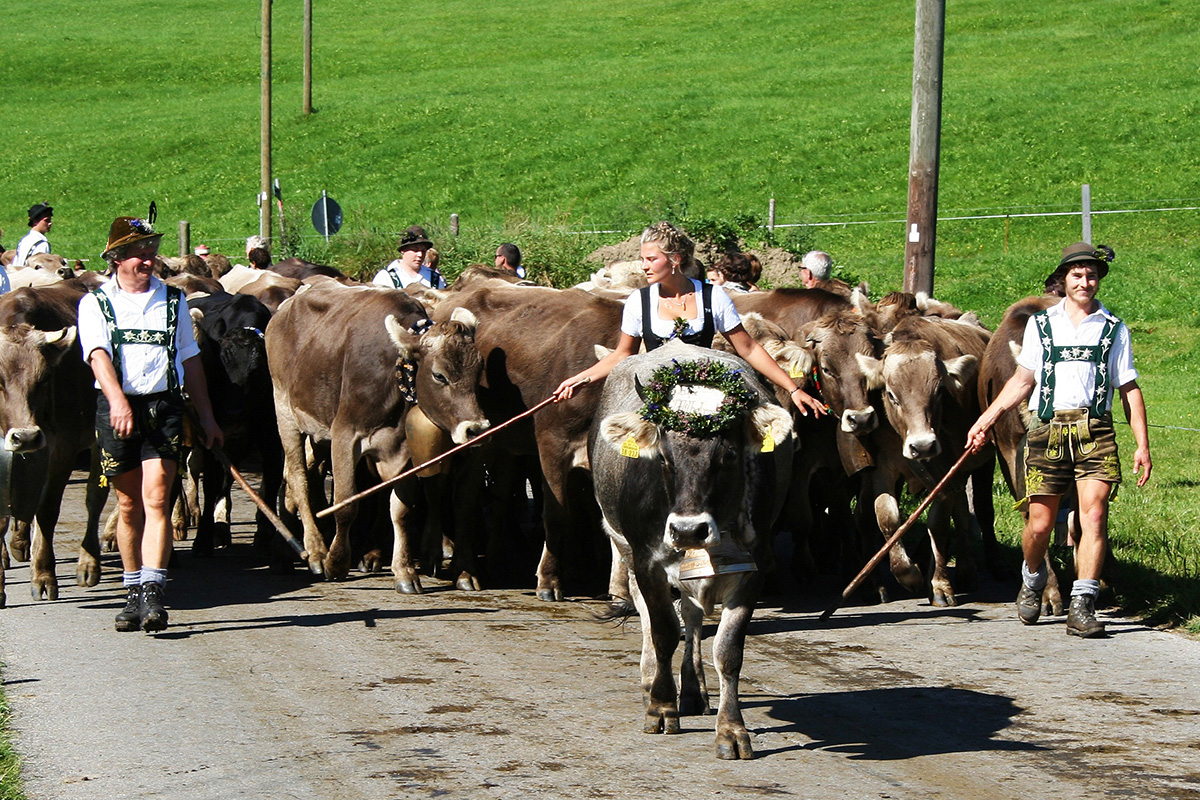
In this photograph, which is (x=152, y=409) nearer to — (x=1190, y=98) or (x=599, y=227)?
(x=599, y=227)

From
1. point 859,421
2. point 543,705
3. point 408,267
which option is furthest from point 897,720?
point 408,267

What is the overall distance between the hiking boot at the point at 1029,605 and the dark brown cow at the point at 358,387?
3.54m

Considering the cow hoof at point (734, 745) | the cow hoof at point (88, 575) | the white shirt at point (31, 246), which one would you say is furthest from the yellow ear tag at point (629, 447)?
the white shirt at point (31, 246)

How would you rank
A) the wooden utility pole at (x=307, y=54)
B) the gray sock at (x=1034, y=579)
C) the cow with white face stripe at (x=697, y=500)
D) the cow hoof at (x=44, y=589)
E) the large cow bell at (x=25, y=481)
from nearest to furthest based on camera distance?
the cow with white face stripe at (x=697, y=500) → the gray sock at (x=1034, y=579) → the cow hoof at (x=44, y=589) → the large cow bell at (x=25, y=481) → the wooden utility pole at (x=307, y=54)

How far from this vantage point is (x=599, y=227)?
3541 cm

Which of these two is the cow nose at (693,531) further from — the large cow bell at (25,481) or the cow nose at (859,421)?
the large cow bell at (25,481)

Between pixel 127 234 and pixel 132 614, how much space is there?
2233 millimetres

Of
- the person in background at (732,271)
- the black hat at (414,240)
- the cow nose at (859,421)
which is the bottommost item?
the cow nose at (859,421)

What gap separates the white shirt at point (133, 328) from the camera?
8.79 m

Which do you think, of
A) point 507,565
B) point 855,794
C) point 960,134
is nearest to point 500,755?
point 855,794

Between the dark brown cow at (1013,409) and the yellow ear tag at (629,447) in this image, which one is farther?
the dark brown cow at (1013,409)

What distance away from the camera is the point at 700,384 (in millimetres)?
6352

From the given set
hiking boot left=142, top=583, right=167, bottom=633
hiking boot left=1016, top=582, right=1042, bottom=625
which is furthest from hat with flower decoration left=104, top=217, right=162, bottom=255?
hiking boot left=1016, top=582, right=1042, bottom=625

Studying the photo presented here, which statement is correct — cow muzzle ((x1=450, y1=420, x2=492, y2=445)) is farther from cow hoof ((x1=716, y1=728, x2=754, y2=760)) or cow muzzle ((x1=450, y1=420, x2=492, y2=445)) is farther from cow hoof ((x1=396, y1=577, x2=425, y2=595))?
cow hoof ((x1=716, y1=728, x2=754, y2=760))
